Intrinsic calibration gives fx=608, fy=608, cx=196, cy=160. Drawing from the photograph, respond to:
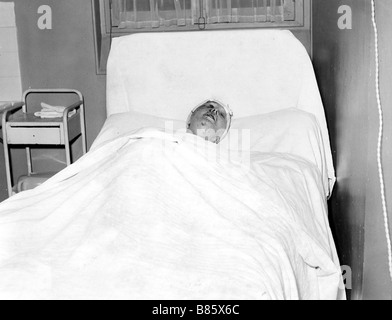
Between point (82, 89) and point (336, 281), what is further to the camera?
point (82, 89)

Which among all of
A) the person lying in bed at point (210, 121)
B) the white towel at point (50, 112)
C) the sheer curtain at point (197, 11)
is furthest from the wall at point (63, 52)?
the person lying in bed at point (210, 121)

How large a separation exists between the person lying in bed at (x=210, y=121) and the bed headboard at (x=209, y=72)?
0.58 feet

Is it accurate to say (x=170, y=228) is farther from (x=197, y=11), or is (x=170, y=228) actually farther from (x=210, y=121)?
(x=197, y=11)

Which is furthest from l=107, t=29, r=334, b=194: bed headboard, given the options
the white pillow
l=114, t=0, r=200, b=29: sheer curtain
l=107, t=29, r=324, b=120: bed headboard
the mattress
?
the mattress

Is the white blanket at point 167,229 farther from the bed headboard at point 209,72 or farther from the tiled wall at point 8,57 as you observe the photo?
the tiled wall at point 8,57

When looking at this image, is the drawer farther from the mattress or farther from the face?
the mattress

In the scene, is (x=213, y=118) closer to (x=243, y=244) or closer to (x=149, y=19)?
(x=149, y=19)

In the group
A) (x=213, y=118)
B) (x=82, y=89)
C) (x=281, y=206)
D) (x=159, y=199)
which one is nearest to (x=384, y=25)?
(x=281, y=206)

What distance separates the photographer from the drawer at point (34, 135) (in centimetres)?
318

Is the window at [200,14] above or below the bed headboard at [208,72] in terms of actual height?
above

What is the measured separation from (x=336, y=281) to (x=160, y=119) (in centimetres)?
130

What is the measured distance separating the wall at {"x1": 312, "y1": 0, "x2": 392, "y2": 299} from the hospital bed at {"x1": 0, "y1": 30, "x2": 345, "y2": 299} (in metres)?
0.10
